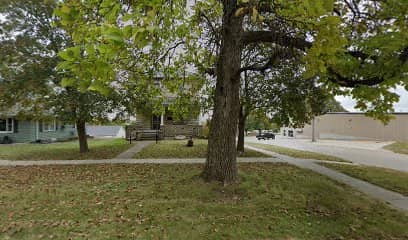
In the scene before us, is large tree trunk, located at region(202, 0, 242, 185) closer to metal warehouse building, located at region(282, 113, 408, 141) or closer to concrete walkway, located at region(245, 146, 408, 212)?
concrete walkway, located at region(245, 146, 408, 212)

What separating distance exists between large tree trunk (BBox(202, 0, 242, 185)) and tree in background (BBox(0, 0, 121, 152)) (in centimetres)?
759

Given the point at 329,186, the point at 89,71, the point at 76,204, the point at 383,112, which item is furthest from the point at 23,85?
the point at 383,112

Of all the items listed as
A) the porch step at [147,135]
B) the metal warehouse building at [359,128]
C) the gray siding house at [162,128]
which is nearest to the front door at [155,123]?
the gray siding house at [162,128]

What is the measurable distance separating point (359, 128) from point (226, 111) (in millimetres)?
34671

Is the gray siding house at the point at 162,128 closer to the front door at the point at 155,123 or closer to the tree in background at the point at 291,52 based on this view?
the front door at the point at 155,123

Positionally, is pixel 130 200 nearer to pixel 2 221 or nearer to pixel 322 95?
pixel 2 221

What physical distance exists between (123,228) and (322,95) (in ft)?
33.4

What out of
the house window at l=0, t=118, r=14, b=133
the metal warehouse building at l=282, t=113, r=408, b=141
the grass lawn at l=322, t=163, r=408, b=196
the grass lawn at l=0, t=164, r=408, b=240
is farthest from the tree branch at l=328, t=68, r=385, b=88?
the metal warehouse building at l=282, t=113, r=408, b=141

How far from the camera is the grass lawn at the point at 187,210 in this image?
4.35 meters

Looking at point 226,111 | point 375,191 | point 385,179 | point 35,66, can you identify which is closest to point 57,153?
point 35,66

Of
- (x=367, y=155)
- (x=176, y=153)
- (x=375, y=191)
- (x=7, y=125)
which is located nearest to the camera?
(x=375, y=191)

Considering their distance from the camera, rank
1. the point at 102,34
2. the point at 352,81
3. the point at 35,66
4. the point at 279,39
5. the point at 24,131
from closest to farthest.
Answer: the point at 102,34
the point at 279,39
the point at 352,81
the point at 35,66
the point at 24,131

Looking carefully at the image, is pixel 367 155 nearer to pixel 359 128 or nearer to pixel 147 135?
pixel 147 135

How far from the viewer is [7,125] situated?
23062mm
